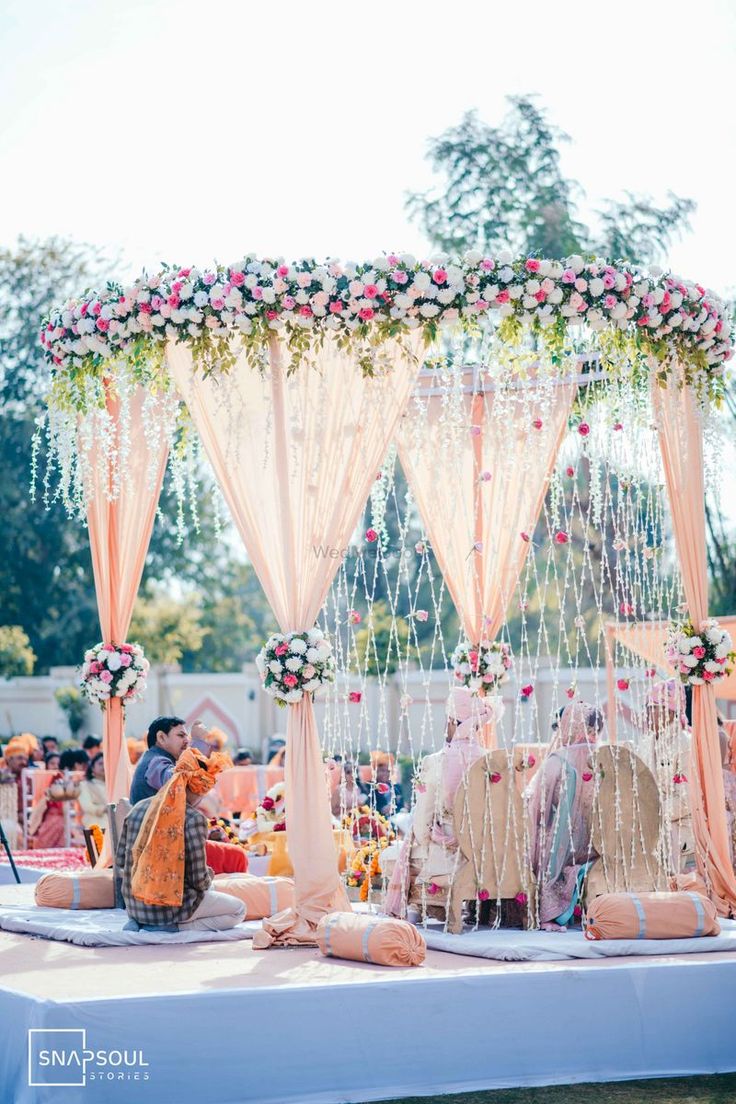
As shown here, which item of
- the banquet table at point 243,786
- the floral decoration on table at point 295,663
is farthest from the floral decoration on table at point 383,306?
Result: the banquet table at point 243,786

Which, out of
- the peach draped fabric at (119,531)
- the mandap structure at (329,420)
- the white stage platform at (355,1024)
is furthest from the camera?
the peach draped fabric at (119,531)

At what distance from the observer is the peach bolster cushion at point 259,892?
26.9 feet

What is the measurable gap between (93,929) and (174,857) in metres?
0.61

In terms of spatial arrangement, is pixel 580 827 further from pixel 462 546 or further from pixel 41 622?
pixel 41 622

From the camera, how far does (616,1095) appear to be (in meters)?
5.88

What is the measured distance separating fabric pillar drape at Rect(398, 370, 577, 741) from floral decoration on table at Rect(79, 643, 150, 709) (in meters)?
2.14

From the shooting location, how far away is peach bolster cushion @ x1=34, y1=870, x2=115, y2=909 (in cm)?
855

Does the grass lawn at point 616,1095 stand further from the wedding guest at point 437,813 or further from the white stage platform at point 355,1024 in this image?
the wedding guest at point 437,813

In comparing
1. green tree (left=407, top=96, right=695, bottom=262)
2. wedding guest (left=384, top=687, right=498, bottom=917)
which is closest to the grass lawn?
wedding guest (left=384, top=687, right=498, bottom=917)

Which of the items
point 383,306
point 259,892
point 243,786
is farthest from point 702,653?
point 243,786

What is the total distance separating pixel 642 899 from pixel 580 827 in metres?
0.88

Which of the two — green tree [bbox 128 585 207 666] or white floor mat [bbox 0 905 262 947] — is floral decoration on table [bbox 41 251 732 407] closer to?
white floor mat [bbox 0 905 262 947]

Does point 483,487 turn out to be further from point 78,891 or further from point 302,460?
point 78,891

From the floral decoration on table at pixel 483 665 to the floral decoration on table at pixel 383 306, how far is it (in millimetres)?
2526
